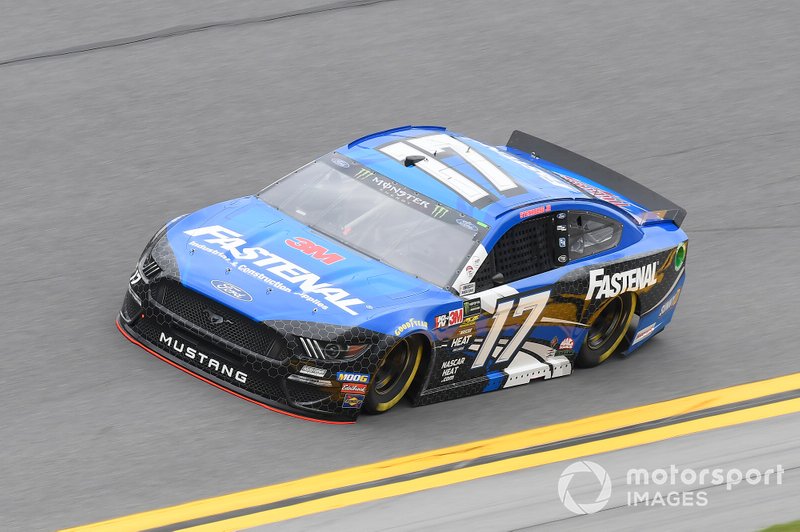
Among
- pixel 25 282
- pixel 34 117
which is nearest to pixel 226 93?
pixel 34 117

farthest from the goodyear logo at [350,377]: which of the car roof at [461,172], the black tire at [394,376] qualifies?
the car roof at [461,172]

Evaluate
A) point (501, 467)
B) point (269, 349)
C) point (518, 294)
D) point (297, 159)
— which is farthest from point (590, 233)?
point (297, 159)

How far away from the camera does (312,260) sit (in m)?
8.61

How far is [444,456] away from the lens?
26.5ft

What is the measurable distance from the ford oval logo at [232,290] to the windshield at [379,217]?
943 millimetres

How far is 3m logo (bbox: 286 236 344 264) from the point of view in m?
8.64

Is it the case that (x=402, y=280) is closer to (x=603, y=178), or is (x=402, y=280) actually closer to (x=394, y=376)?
(x=394, y=376)

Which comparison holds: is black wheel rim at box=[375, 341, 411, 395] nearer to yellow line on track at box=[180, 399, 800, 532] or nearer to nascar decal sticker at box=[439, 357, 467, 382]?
nascar decal sticker at box=[439, 357, 467, 382]

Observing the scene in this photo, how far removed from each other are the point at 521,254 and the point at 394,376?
4.19 feet

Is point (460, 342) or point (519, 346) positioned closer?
point (460, 342)

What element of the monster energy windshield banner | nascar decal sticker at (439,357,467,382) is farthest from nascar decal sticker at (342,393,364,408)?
the monster energy windshield banner

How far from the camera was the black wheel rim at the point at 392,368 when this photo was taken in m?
8.31

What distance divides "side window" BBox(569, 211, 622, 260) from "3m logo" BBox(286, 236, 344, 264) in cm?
171

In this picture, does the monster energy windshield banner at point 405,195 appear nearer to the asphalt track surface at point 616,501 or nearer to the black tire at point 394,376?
the black tire at point 394,376
